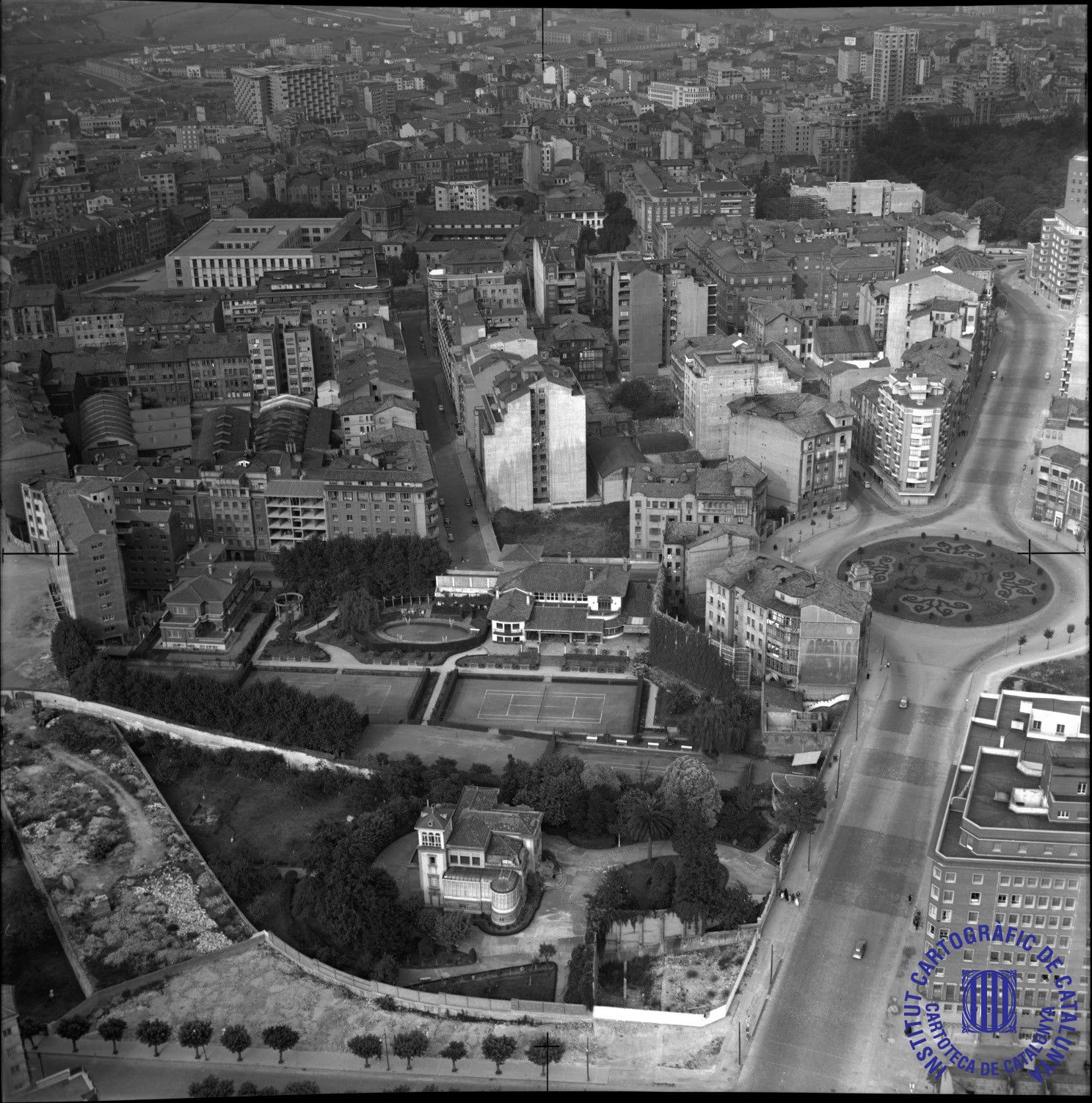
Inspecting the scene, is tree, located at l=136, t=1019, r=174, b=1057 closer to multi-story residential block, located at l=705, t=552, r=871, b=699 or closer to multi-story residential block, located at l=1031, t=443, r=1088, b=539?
multi-story residential block, located at l=705, t=552, r=871, b=699

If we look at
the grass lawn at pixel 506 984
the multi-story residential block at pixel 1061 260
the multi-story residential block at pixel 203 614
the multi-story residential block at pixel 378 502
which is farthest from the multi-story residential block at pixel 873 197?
the grass lawn at pixel 506 984

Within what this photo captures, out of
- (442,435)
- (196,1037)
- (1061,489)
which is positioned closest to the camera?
(196,1037)

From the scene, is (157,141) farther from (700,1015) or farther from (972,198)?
(700,1015)

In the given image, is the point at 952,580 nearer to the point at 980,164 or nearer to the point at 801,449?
the point at 801,449

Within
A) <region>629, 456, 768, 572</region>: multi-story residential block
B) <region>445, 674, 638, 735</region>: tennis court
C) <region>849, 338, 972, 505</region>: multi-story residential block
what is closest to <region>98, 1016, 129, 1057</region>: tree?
<region>445, 674, 638, 735</region>: tennis court

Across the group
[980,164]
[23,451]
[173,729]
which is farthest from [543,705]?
[980,164]

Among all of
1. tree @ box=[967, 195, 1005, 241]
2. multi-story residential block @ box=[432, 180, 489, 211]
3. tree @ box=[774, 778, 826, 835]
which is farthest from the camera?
multi-story residential block @ box=[432, 180, 489, 211]
